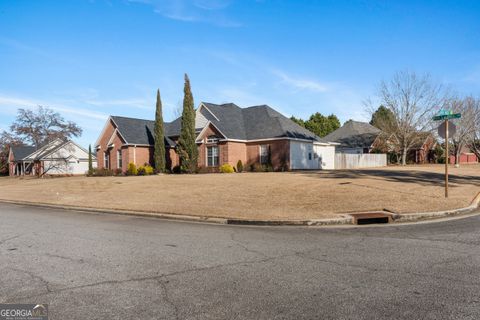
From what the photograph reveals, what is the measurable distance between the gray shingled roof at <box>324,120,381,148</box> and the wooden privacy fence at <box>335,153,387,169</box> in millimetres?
3384

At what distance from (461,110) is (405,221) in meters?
46.7

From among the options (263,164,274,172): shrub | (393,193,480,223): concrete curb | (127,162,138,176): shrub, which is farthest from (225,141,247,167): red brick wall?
(393,193,480,223): concrete curb

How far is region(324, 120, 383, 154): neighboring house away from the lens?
5191 cm

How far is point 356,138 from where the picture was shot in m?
53.8

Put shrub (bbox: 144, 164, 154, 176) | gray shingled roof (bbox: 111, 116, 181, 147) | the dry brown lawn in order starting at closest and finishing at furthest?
the dry brown lawn < shrub (bbox: 144, 164, 154, 176) < gray shingled roof (bbox: 111, 116, 181, 147)

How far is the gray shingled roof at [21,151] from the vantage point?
220 feet


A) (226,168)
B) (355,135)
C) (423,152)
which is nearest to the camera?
(226,168)

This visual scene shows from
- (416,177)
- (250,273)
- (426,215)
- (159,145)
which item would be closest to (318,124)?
(159,145)

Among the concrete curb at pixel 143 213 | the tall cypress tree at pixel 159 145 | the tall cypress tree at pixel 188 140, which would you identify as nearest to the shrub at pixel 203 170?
the tall cypress tree at pixel 188 140

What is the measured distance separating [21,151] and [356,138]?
5998 centimetres

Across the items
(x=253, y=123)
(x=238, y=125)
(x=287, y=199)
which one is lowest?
(x=287, y=199)

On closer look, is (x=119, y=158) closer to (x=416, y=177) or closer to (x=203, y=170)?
(x=203, y=170)

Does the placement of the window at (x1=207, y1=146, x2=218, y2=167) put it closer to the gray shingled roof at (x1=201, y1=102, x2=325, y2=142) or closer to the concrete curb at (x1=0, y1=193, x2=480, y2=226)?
the gray shingled roof at (x1=201, y1=102, x2=325, y2=142)

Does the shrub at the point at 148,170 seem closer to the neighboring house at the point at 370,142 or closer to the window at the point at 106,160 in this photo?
the window at the point at 106,160
